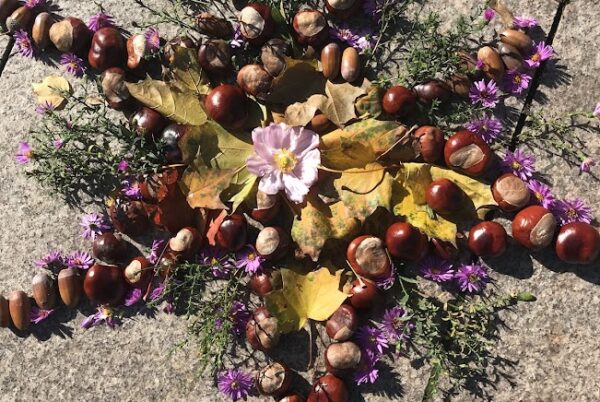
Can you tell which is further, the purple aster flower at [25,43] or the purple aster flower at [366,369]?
the purple aster flower at [25,43]

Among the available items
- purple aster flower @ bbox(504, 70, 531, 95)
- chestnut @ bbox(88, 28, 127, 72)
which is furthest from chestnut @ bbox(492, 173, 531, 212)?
chestnut @ bbox(88, 28, 127, 72)

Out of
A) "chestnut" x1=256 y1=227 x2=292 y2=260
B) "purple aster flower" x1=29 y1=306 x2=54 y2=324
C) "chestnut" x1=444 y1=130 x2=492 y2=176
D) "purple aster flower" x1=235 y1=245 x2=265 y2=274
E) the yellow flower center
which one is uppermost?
"chestnut" x1=444 y1=130 x2=492 y2=176

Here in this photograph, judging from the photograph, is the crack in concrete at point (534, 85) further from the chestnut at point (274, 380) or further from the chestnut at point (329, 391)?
the chestnut at point (274, 380)

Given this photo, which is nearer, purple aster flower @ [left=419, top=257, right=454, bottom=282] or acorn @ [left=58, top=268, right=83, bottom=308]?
purple aster flower @ [left=419, top=257, right=454, bottom=282]

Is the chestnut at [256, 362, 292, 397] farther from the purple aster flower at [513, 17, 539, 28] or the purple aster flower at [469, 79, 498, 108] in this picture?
the purple aster flower at [513, 17, 539, 28]

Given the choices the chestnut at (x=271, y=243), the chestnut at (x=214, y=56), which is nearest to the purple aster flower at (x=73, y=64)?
the chestnut at (x=214, y=56)
